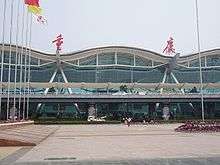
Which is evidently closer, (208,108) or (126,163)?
(126,163)

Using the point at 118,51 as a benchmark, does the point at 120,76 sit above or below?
below

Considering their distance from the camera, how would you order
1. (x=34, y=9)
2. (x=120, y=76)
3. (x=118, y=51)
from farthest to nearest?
(x=120, y=76) → (x=118, y=51) → (x=34, y=9)

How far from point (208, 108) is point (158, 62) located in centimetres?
2210

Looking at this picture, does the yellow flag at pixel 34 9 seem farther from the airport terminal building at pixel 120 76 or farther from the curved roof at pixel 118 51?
the curved roof at pixel 118 51

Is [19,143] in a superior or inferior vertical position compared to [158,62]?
inferior

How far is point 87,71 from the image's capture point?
3782 inches

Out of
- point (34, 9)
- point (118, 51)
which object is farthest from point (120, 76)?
point (34, 9)

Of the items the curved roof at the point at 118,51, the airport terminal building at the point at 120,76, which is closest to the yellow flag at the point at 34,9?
the airport terminal building at the point at 120,76

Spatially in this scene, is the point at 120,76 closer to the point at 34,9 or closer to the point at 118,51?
the point at 118,51

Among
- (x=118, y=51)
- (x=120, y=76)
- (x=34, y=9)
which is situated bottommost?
(x=120, y=76)

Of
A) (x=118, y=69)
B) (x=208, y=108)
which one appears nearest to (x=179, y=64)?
(x=118, y=69)

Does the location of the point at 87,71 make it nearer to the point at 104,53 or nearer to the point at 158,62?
the point at 104,53

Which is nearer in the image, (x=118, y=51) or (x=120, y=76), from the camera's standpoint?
(x=118, y=51)

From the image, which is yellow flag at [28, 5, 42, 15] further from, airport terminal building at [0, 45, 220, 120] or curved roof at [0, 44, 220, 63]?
curved roof at [0, 44, 220, 63]
